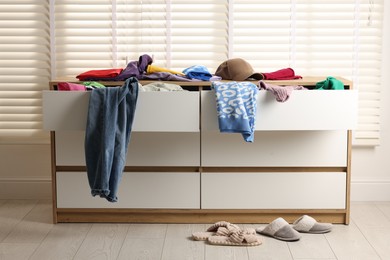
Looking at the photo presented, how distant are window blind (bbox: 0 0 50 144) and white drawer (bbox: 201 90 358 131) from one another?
3.75 ft

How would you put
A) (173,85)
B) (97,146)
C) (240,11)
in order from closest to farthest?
(97,146) < (173,85) < (240,11)

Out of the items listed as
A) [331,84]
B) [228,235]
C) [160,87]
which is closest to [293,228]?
[228,235]

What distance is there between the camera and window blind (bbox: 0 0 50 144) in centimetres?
390

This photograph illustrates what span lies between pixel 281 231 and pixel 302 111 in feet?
1.80

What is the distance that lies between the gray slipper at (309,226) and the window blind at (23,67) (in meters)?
1.50

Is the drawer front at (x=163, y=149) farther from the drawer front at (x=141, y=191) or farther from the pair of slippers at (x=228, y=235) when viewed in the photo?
the pair of slippers at (x=228, y=235)

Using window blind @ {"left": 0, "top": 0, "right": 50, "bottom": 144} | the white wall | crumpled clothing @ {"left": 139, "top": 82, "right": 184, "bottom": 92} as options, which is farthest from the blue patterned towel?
window blind @ {"left": 0, "top": 0, "right": 50, "bottom": 144}

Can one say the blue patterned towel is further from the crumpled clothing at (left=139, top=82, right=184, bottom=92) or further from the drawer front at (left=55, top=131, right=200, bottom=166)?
the drawer front at (left=55, top=131, right=200, bottom=166)

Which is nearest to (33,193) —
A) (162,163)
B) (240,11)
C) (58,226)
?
(58,226)

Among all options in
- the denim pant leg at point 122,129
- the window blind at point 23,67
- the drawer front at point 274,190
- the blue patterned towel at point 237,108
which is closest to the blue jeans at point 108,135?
the denim pant leg at point 122,129

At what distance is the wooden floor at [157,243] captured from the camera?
10.0ft

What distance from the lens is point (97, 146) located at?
3189mm

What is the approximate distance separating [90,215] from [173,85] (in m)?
0.76

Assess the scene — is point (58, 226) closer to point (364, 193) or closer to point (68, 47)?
point (68, 47)
